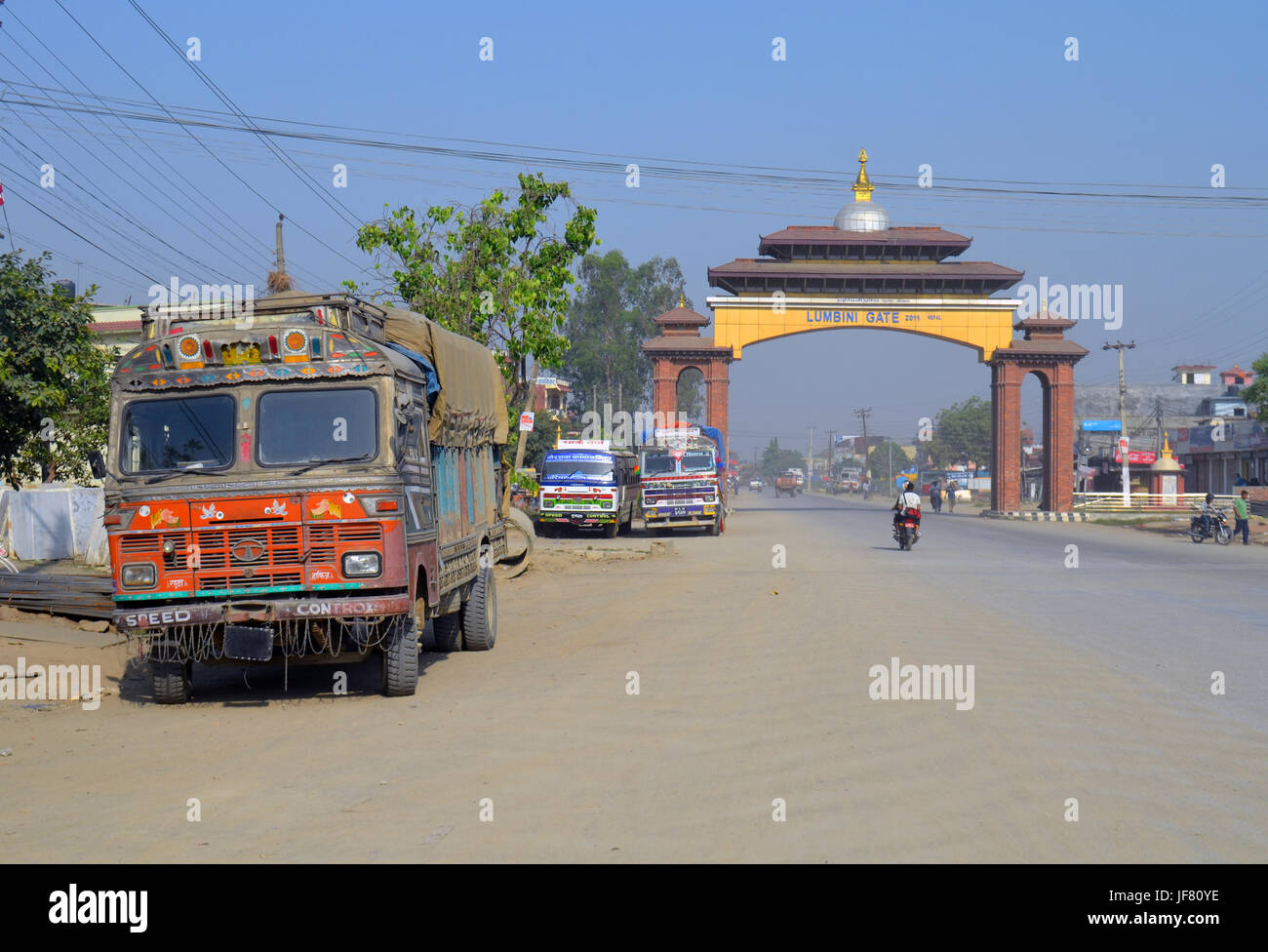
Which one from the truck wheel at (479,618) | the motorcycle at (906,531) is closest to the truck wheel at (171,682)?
the truck wheel at (479,618)

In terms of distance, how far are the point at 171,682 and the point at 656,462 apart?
85.6ft

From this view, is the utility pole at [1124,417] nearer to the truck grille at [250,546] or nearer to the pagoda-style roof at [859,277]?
the pagoda-style roof at [859,277]

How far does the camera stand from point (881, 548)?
28.5 metres

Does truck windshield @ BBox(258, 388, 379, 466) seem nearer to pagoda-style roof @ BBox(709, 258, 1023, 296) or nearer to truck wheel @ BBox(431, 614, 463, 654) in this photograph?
truck wheel @ BBox(431, 614, 463, 654)

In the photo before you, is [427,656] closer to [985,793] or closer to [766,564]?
[985,793]

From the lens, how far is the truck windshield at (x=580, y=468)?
33188mm

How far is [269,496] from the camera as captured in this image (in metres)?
9.12

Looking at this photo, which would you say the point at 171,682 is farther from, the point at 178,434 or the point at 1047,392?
the point at 1047,392

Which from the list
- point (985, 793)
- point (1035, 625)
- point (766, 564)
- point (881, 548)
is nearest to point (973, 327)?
point (881, 548)

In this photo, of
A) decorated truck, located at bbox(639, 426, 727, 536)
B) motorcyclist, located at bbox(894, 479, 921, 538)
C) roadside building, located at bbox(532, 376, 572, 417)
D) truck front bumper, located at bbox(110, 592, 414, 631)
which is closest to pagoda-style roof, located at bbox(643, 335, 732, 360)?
decorated truck, located at bbox(639, 426, 727, 536)

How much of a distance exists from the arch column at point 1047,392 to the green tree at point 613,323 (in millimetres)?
36116

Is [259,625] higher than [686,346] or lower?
lower

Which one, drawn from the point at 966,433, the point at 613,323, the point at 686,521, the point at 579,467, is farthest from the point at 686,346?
the point at 966,433
